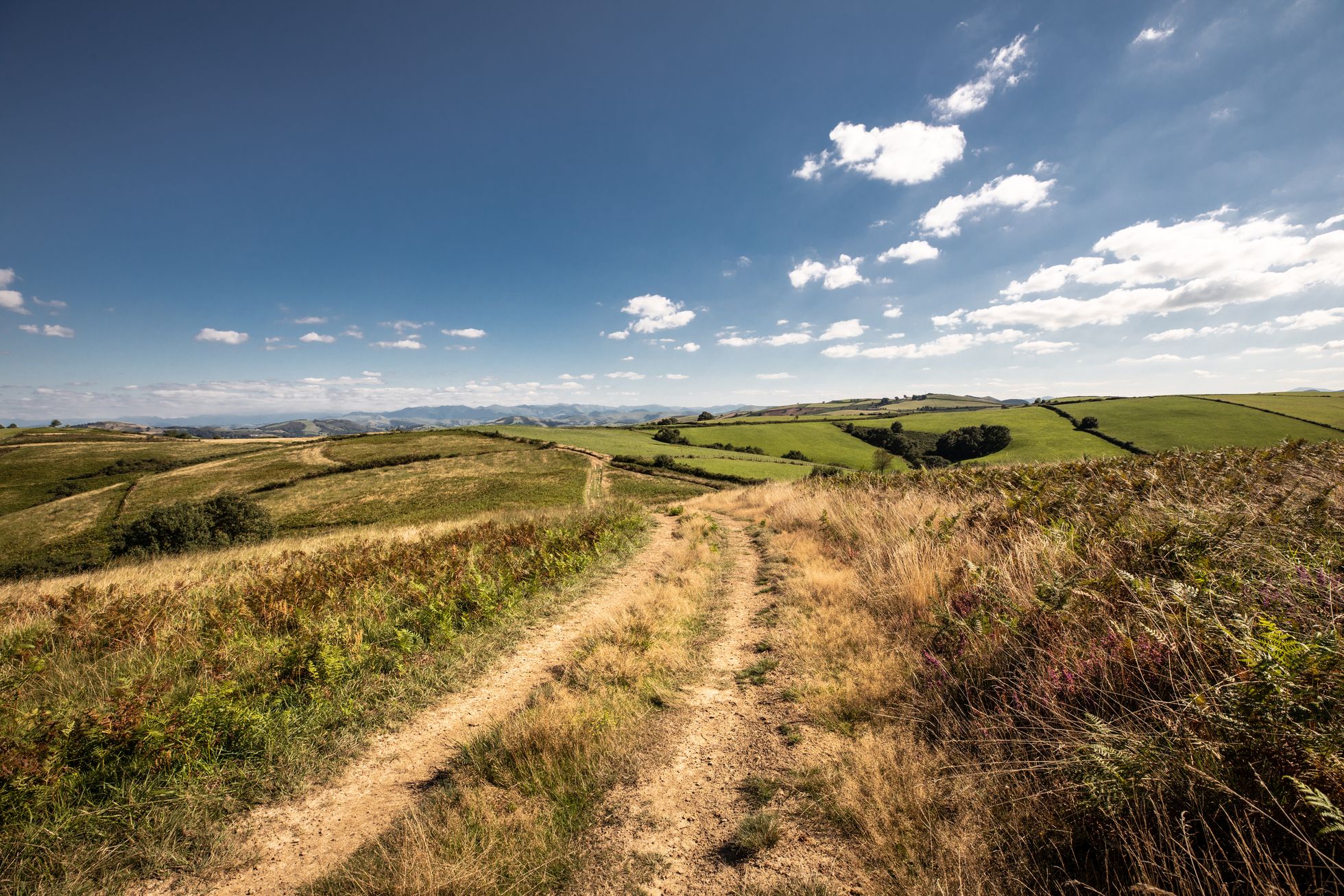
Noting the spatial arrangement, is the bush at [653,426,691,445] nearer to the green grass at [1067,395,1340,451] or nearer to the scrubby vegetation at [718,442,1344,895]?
the green grass at [1067,395,1340,451]

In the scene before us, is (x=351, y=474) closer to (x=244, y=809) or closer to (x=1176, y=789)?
(x=244, y=809)

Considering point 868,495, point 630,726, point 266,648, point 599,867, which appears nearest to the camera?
point 599,867

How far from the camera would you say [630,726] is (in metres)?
5.25

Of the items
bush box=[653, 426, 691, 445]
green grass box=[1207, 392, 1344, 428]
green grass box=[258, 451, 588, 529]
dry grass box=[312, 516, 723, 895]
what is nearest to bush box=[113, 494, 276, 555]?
green grass box=[258, 451, 588, 529]

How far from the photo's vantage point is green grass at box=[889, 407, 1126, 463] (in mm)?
56844

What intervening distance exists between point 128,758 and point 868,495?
15916 mm

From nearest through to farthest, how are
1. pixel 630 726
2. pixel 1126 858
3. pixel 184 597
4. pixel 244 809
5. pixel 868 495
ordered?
pixel 1126 858 → pixel 244 809 → pixel 630 726 → pixel 184 597 → pixel 868 495

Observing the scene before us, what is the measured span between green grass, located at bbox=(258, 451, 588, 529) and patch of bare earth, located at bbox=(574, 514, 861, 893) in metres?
31.0

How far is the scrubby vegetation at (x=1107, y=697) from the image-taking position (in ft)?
7.98

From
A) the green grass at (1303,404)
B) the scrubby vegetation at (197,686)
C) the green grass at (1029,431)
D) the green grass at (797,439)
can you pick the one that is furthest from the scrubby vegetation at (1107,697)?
the green grass at (1303,404)

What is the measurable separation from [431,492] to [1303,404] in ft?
419

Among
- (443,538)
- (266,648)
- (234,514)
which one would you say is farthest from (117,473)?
(266,648)

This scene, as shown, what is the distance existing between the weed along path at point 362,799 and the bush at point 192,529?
1047 inches

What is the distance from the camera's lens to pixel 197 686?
19.2 feet
